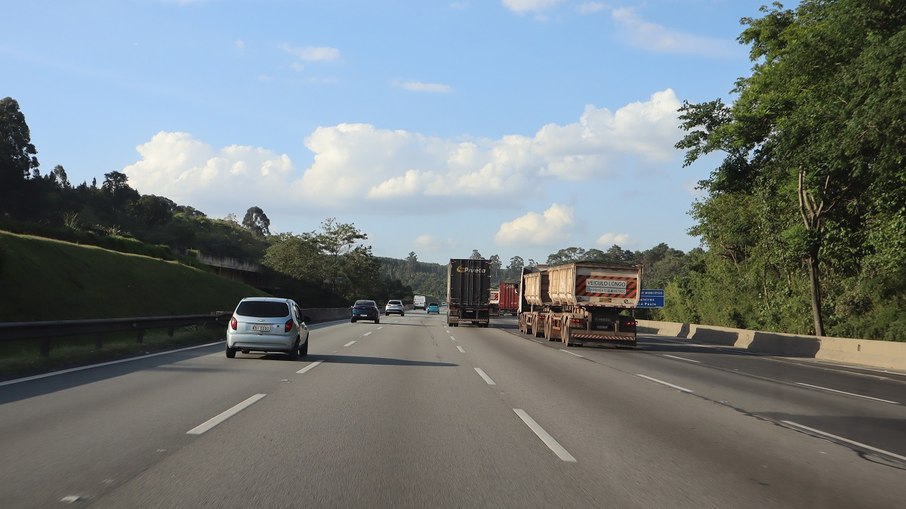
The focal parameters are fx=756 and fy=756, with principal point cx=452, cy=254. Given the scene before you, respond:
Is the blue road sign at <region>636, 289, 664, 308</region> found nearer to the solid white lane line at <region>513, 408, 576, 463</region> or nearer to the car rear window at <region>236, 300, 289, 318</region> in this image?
the car rear window at <region>236, 300, 289, 318</region>

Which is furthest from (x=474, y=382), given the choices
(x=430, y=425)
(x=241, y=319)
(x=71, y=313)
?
(x=71, y=313)

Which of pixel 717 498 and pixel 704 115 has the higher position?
pixel 704 115

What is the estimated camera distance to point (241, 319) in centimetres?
1811

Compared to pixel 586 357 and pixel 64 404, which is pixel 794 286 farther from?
pixel 64 404

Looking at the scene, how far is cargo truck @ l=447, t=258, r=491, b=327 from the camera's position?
4412 centimetres

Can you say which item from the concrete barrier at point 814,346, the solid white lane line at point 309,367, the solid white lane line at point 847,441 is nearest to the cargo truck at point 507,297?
the concrete barrier at point 814,346

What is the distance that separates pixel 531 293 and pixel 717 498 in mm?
32320

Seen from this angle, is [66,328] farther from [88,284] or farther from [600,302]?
[88,284]

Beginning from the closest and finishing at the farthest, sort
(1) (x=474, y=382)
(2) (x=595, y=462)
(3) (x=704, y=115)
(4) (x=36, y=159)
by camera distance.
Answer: (2) (x=595, y=462), (1) (x=474, y=382), (3) (x=704, y=115), (4) (x=36, y=159)

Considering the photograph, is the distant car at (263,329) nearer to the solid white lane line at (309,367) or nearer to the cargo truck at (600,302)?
the solid white lane line at (309,367)

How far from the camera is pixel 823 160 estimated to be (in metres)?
25.9

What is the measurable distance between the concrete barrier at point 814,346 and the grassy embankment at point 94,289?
21996 millimetres

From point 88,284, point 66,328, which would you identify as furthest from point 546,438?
point 88,284

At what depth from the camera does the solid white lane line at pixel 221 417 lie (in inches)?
342
